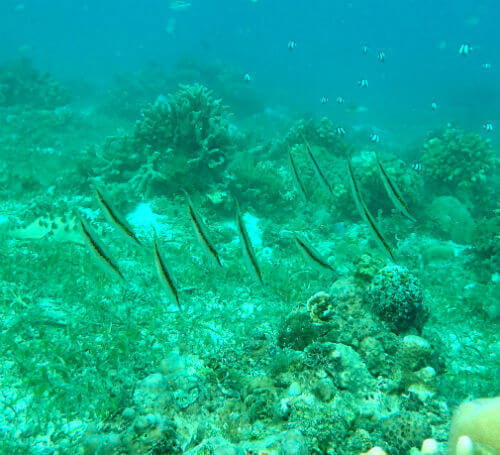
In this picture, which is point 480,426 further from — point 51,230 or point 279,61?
point 279,61

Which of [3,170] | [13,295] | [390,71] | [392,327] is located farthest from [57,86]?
[390,71]

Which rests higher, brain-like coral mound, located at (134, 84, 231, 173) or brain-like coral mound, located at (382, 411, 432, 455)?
brain-like coral mound, located at (134, 84, 231, 173)

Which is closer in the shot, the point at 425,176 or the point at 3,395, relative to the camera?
the point at 3,395

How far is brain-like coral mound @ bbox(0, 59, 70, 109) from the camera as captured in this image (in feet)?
67.2

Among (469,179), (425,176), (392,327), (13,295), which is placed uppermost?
(425,176)

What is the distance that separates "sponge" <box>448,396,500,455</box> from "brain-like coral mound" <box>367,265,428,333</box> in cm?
253

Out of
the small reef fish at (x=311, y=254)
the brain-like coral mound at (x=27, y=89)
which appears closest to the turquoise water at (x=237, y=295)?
the small reef fish at (x=311, y=254)

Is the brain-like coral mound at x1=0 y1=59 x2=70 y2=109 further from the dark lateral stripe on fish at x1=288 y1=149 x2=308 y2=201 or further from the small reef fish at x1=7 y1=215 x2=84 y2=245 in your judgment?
the dark lateral stripe on fish at x1=288 y1=149 x2=308 y2=201

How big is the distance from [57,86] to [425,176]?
22.5m

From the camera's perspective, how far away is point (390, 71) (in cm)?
6862

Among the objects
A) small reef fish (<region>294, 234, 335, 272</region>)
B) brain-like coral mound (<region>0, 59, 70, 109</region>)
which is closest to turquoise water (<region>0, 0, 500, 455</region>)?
small reef fish (<region>294, 234, 335, 272</region>)

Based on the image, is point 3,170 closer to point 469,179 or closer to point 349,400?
point 349,400

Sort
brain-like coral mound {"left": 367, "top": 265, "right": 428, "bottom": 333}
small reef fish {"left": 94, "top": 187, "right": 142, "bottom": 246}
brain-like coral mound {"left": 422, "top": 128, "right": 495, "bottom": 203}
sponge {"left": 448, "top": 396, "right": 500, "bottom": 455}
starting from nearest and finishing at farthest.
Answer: sponge {"left": 448, "top": 396, "right": 500, "bottom": 455}, small reef fish {"left": 94, "top": 187, "right": 142, "bottom": 246}, brain-like coral mound {"left": 367, "top": 265, "right": 428, "bottom": 333}, brain-like coral mound {"left": 422, "top": 128, "right": 495, "bottom": 203}

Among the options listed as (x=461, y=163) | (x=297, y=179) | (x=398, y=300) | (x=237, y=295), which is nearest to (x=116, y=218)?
(x=297, y=179)
